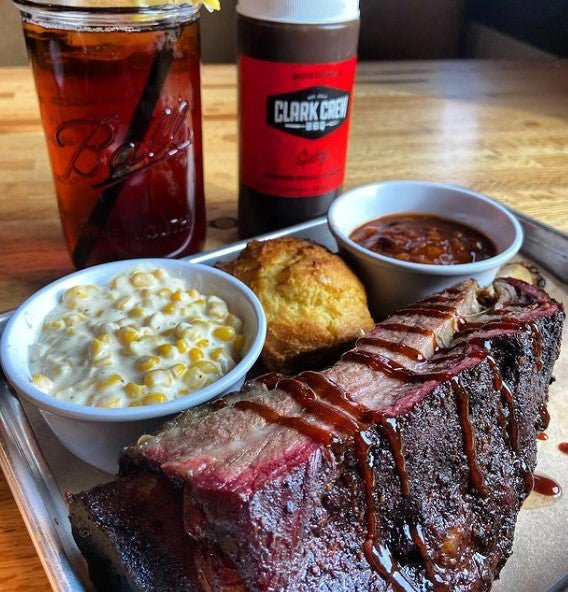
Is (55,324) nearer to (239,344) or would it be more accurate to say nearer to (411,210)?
(239,344)

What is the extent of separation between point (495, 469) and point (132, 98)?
1121 millimetres

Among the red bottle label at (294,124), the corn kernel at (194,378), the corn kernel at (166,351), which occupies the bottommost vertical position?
the corn kernel at (194,378)

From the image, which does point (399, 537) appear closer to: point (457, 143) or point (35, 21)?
point (35, 21)

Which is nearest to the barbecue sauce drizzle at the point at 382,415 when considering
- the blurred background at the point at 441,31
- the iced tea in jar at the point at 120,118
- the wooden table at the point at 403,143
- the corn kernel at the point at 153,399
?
the corn kernel at the point at 153,399

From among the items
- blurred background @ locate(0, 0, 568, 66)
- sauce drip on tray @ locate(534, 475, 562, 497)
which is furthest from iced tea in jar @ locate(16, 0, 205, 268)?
blurred background @ locate(0, 0, 568, 66)

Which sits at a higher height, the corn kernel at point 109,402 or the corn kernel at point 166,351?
the corn kernel at point 166,351

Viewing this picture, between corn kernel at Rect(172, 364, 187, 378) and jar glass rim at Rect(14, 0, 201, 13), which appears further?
jar glass rim at Rect(14, 0, 201, 13)

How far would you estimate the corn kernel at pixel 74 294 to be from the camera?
4.41 ft

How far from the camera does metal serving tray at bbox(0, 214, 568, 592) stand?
3.22 ft

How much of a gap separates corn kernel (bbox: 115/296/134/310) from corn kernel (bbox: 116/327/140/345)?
0.31ft

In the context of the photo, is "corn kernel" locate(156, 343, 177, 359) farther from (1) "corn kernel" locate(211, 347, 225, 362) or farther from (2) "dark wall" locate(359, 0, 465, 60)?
(2) "dark wall" locate(359, 0, 465, 60)

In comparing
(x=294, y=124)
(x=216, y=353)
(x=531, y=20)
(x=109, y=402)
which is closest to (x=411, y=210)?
(x=294, y=124)

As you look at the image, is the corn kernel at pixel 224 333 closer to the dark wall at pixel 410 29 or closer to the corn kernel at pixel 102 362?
the corn kernel at pixel 102 362

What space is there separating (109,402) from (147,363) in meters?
0.10
